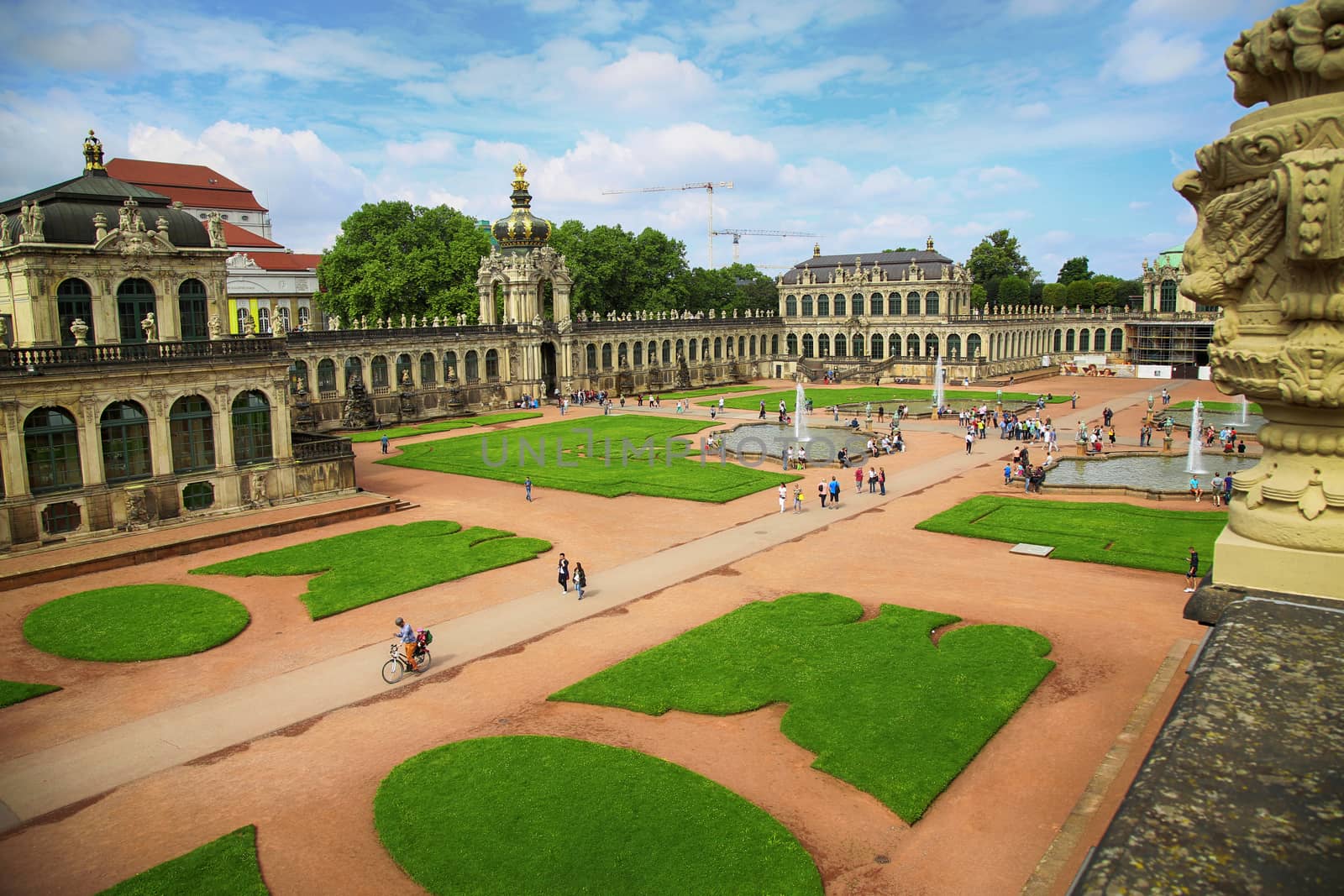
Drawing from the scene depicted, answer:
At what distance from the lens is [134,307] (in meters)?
40.0

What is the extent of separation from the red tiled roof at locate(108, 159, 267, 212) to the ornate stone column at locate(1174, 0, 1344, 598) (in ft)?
353

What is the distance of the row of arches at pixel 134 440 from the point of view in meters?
35.0

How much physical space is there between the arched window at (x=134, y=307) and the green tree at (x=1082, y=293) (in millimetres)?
133800

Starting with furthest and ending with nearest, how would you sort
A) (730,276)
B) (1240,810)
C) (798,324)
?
(730,276), (798,324), (1240,810)

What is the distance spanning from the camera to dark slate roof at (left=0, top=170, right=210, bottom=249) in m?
38.1

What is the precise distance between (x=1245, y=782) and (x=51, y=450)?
4010 cm

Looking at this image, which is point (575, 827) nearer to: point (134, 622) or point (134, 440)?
point (134, 622)

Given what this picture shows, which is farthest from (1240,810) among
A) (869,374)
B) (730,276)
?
(730,276)

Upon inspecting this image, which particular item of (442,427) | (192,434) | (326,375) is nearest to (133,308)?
(192,434)

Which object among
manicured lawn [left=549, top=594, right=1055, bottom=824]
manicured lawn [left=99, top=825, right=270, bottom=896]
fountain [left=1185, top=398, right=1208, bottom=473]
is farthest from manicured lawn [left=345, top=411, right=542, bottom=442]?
manicured lawn [left=99, top=825, right=270, bottom=896]

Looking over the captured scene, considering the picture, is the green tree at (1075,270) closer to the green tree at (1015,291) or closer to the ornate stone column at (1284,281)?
the green tree at (1015,291)

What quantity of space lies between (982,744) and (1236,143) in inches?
496

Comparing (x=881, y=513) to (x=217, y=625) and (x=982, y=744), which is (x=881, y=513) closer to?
(x=982, y=744)

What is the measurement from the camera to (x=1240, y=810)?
7.21 m
